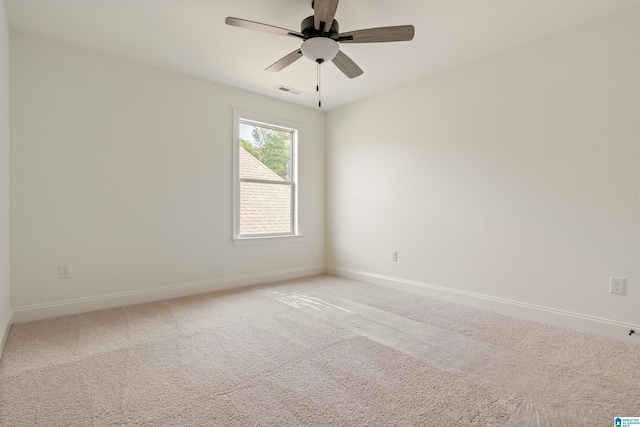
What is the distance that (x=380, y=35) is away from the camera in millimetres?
2176

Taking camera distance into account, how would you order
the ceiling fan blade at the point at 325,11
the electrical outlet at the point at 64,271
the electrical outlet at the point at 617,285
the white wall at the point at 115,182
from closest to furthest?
the ceiling fan blade at the point at 325,11 → the electrical outlet at the point at 617,285 → the white wall at the point at 115,182 → the electrical outlet at the point at 64,271

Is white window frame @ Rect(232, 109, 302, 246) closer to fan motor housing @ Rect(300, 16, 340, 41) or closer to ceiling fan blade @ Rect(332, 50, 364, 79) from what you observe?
ceiling fan blade @ Rect(332, 50, 364, 79)

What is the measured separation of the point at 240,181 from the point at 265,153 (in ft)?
1.86

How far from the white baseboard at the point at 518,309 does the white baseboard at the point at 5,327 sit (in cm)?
351

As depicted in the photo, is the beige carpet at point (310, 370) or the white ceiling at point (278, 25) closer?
the beige carpet at point (310, 370)

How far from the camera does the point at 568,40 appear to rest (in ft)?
8.57

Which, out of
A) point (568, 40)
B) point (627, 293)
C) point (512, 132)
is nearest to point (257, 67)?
point (512, 132)

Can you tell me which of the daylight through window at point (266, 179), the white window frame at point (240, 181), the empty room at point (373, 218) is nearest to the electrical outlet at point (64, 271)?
the empty room at point (373, 218)

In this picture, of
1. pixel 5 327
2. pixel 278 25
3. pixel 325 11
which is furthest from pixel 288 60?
pixel 5 327

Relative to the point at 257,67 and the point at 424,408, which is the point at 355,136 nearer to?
the point at 257,67

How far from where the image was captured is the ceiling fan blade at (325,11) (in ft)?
6.11

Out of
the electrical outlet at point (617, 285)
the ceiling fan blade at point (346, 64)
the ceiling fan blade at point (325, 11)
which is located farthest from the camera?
the ceiling fan blade at point (346, 64)

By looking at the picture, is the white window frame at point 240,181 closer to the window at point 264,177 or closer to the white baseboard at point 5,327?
the window at point 264,177

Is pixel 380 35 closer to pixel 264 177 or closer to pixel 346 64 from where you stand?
pixel 346 64
